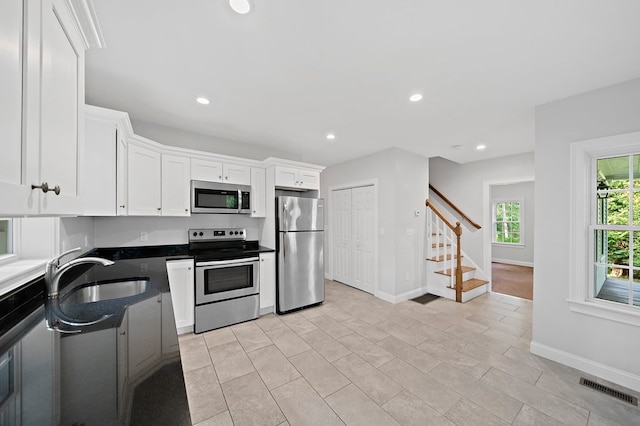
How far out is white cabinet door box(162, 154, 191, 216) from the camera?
2.88 metres

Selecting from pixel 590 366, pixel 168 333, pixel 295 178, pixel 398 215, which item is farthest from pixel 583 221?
pixel 168 333

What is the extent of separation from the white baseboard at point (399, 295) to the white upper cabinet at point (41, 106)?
387 cm

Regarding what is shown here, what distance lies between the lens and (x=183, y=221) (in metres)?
3.25

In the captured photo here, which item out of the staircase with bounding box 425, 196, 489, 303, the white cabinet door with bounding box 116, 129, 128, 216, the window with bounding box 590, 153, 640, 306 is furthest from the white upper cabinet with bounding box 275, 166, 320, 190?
the window with bounding box 590, 153, 640, 306

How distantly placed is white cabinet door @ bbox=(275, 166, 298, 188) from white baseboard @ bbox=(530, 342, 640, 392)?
3.33 metres

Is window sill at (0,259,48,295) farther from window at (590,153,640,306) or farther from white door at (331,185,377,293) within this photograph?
window at (590,153,640,306)

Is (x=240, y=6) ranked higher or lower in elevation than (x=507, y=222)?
higher

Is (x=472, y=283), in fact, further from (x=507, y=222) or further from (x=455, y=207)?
(x=507, y=222)

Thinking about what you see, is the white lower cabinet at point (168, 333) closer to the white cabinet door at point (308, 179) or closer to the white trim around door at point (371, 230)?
the white cabinet door at point (308, 179)

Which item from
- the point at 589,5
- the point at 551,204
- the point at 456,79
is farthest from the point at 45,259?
the point at 551,204

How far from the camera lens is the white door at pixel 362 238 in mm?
4379

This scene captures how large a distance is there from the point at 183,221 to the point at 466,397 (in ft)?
11.5

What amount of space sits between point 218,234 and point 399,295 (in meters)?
2.97

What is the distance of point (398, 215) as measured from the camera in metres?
3.99
